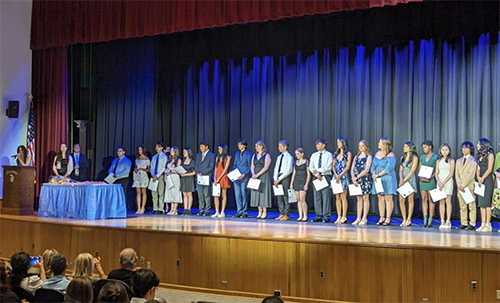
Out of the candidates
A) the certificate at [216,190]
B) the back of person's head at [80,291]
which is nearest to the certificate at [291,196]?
the certificate at [216,190]

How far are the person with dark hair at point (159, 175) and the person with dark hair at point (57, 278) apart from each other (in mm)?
6519

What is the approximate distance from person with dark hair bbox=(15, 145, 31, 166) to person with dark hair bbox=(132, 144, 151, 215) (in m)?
1.96

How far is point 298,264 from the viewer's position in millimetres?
5852

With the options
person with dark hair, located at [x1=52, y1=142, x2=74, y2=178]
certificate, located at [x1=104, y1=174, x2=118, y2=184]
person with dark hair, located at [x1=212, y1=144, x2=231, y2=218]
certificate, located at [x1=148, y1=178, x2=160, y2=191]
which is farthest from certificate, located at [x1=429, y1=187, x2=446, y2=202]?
person with dark hair, located at [x1=52, y1=142, x2=74, y2=178]

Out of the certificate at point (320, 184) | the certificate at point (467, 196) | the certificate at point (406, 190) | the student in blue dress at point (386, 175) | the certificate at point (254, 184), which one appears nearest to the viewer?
the certificate at point (467, 196)

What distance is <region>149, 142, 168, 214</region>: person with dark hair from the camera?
10.5 m

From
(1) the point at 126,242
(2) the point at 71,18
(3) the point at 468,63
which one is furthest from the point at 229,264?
(2) the point at 71,18

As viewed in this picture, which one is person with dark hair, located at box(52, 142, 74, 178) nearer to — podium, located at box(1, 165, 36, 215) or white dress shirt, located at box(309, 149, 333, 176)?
podium, located at box(1, 165, 36, 215)

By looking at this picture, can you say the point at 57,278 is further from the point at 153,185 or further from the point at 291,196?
the point at 153,185

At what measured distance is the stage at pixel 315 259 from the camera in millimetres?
5320

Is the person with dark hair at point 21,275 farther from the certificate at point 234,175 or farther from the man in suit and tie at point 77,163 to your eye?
the man in suit and tie at point 77,163

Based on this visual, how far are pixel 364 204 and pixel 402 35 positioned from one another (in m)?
3.10

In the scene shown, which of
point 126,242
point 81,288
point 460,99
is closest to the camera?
point 81,288

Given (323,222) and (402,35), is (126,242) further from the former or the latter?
(402,35)
